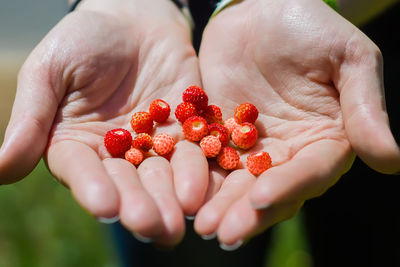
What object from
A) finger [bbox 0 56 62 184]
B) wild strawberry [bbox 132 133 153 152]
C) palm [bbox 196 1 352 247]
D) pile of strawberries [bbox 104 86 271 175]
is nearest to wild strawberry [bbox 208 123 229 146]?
pile of strawberries [bbox 104 86 271 175]

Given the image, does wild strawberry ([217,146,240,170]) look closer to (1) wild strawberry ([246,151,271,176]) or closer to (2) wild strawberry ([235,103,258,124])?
(1) wild strawberry ([246,151,271,176])

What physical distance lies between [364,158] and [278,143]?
1.08ft

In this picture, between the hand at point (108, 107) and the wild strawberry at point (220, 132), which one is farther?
the wild strawberry at point (220, 132)

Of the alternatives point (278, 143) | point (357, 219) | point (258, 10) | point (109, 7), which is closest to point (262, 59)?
point (258, 10)

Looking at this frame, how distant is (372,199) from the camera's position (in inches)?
72.7

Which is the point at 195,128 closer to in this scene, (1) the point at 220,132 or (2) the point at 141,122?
(1) the point at 220,132

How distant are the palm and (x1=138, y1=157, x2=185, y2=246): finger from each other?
7cm

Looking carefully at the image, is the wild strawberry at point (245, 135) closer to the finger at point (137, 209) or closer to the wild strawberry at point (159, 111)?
the wild strawberry at point (159, 111)

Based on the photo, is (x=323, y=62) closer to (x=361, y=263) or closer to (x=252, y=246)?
(x=252, y=246)

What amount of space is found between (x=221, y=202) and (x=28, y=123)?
2.07ft

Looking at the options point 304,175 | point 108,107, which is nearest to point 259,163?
point 304,175

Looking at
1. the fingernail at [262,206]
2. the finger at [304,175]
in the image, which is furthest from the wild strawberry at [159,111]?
the fingernail at [262,206]

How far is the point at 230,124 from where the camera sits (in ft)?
5.21

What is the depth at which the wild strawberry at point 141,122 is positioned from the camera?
150 cm
